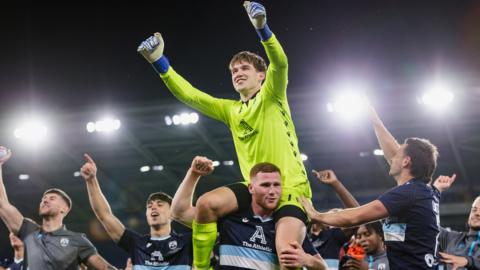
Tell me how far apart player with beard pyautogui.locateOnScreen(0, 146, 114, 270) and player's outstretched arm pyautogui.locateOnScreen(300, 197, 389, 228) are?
2.90 meters

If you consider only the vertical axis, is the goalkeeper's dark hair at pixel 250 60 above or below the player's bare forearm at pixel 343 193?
above

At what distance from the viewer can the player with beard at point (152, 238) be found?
21.1ft

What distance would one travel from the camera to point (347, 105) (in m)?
14.8

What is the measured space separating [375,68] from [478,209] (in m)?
7.88

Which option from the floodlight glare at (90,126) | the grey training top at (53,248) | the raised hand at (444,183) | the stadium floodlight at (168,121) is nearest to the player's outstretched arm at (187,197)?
the grey training top at (53,248)

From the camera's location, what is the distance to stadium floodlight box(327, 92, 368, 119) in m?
14.5

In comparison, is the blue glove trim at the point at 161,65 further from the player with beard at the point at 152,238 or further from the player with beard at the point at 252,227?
the player with beard at the point at 152,238

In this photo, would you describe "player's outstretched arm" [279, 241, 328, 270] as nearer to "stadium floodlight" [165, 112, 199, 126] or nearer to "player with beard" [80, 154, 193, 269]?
"player with beard" [80, 154, 193, 269]

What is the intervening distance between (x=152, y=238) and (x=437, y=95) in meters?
9.62

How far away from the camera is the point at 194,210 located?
16.1ft

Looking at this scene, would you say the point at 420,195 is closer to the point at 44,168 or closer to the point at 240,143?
the point at 240,143

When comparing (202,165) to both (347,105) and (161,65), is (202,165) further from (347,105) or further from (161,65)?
(347,105)

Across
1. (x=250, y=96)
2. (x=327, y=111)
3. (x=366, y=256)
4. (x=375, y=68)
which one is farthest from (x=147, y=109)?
(x=250, y=96)

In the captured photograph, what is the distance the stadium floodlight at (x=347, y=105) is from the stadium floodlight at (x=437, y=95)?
1.51 meters
